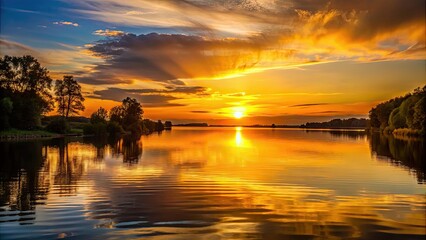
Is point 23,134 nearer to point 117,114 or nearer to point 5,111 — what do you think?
point 5,111

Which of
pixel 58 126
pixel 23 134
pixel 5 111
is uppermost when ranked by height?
pixel 5 111

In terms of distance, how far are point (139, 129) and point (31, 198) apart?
446 feet

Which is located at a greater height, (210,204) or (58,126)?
(58,126)

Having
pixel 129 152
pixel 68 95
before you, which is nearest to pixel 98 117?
pixel 68 95

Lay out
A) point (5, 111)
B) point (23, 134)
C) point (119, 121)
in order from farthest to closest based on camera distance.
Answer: point (119, 121) < point (23, 134) < point (5, 111)

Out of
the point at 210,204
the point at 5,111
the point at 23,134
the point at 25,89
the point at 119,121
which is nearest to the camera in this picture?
the point at 210,204

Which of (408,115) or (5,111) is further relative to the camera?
(408,115)

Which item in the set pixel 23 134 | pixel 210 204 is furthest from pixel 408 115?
pixel 210 204

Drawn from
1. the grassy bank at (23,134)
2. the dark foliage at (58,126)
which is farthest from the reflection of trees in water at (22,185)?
the dark foliage at (58,126)

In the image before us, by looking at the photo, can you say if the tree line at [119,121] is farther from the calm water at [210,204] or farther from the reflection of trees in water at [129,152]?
the calm water at [210,204]

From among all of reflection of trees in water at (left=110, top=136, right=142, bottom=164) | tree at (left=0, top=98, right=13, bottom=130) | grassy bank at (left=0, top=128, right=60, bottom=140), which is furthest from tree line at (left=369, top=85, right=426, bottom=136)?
tree at (left=0, top=98, right=13, bottom=130)

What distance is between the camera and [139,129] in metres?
154

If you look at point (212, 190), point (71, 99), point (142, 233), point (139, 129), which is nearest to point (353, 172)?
point (212, 190)

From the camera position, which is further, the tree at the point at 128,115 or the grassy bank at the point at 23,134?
the tree at the point at 128,115
